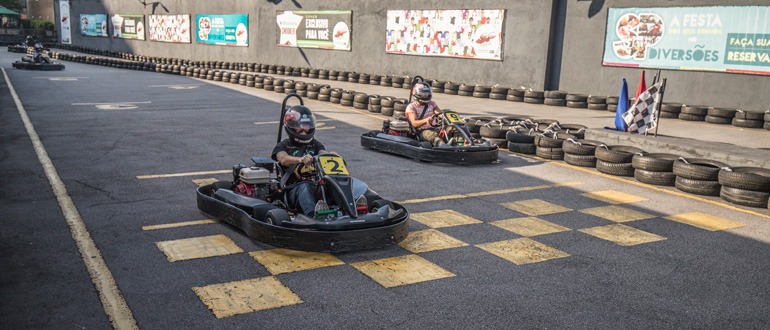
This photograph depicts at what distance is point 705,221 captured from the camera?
7254mm

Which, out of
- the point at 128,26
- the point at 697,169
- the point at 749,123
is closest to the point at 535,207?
the point at 697,169

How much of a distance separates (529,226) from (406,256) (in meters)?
1.69

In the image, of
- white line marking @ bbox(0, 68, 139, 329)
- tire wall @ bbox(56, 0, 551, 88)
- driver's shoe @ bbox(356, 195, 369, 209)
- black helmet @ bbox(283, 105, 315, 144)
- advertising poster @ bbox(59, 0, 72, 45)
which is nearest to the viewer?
white line marking @ bbox(0, 68, 139, 329)

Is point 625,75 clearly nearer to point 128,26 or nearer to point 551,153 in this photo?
point 551,153

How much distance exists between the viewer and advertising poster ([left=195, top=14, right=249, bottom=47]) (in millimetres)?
34062

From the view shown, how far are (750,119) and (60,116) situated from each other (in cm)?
1547

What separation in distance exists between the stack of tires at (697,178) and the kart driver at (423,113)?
3.70 meters

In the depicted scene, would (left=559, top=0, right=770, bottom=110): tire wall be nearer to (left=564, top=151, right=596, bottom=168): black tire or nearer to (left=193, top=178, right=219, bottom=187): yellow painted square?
(left=564, top=151, right=596, bottom=168): black tire

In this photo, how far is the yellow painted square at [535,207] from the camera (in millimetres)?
7527

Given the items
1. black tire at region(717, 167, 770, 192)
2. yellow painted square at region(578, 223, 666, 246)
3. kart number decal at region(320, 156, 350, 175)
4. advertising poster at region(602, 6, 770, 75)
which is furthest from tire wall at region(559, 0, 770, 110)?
kart number decal at region(320, 156, 350, 175)

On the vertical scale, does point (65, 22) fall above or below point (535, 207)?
above

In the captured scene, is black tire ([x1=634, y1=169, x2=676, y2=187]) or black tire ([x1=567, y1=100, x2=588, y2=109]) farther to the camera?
black tire ([x1=567, y1=100, x2=588, y2=109])

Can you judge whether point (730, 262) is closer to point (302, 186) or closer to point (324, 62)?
point (302, 186)

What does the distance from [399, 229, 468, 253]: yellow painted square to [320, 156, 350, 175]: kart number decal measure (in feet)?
2.93
